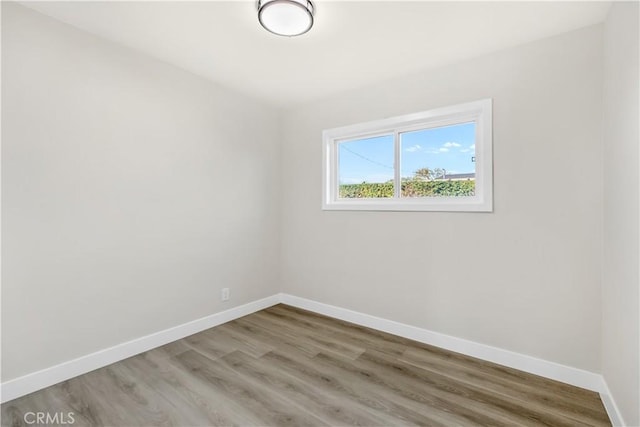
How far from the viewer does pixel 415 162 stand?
109 inches

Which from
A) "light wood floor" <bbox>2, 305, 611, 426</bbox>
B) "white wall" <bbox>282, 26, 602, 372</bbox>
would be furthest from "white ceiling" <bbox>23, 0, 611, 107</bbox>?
"light wood floor" <bbox>2, 305, 611, 426</bbox>

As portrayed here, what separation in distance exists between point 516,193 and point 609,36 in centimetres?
105

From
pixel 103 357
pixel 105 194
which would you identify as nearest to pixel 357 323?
pixel 103 357

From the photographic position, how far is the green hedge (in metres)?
2.49

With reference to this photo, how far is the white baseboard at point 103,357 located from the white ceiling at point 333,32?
2.32m

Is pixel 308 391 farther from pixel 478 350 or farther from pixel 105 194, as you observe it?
pixel 105 194

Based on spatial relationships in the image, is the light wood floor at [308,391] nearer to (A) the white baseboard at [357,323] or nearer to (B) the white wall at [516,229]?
(A) the white baseboard at [357,323]

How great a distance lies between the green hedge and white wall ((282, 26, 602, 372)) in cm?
23

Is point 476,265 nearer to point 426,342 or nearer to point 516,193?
point 516,193

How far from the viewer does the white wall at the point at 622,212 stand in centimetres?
137

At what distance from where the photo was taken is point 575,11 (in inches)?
70.0

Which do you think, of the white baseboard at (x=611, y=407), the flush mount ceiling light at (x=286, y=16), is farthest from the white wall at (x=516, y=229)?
the flush mount ceiling light at (x=286, y=16)

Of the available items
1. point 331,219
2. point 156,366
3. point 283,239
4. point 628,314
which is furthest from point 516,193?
point 156,366

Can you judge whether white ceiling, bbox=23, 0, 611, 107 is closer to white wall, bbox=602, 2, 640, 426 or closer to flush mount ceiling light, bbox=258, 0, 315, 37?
flush mount ceiling light, bbox=258, 0, 315, 37
